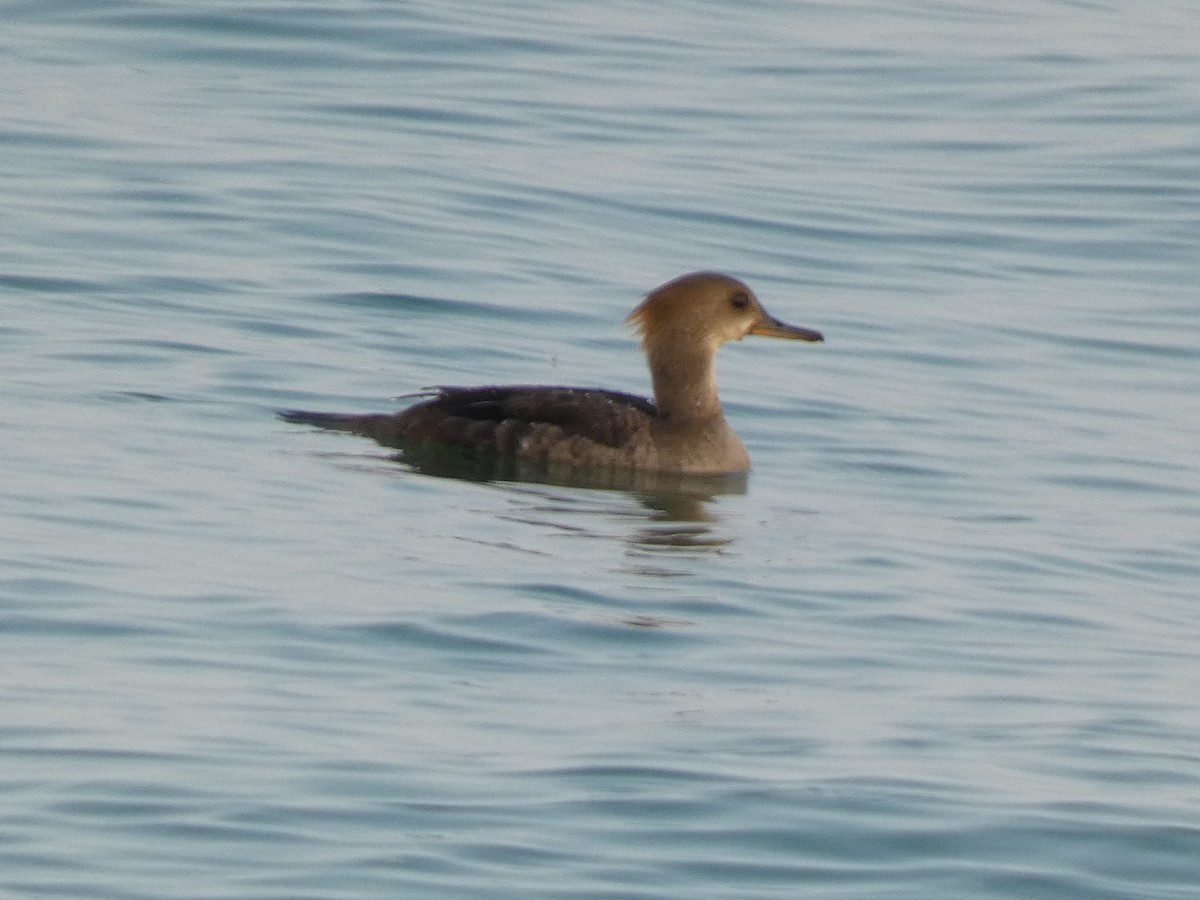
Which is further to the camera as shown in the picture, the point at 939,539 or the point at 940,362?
the point at 940,362

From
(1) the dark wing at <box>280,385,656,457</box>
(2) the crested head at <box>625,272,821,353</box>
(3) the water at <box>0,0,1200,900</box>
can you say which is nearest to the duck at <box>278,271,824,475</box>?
(1) the dark wing at <box>280,385,656,457</box>

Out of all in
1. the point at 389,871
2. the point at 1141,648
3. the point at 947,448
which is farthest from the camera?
the point at 947,448

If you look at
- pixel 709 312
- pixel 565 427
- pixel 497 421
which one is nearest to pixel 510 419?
pixel 497 421

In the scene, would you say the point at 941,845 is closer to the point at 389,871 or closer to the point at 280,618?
the point at 389,871

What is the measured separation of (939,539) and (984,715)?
2732 millimetres

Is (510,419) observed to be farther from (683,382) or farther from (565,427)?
(683,382)

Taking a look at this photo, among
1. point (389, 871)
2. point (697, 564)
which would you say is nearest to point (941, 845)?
point (389, 871)

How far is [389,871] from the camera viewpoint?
599 centimetres

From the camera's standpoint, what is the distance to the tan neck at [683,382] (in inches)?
478

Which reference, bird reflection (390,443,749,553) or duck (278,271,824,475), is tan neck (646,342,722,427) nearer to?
duck (278,271,824,475)

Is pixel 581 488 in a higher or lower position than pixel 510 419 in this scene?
lower

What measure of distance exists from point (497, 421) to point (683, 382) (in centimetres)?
104

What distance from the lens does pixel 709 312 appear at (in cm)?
1257

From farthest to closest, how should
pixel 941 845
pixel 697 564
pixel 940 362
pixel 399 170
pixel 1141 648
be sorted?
1. pixel 399 170
2. pixel 940 362
3. pixel 697 564
4. pixel 1141 648
5. pixel 941 845
